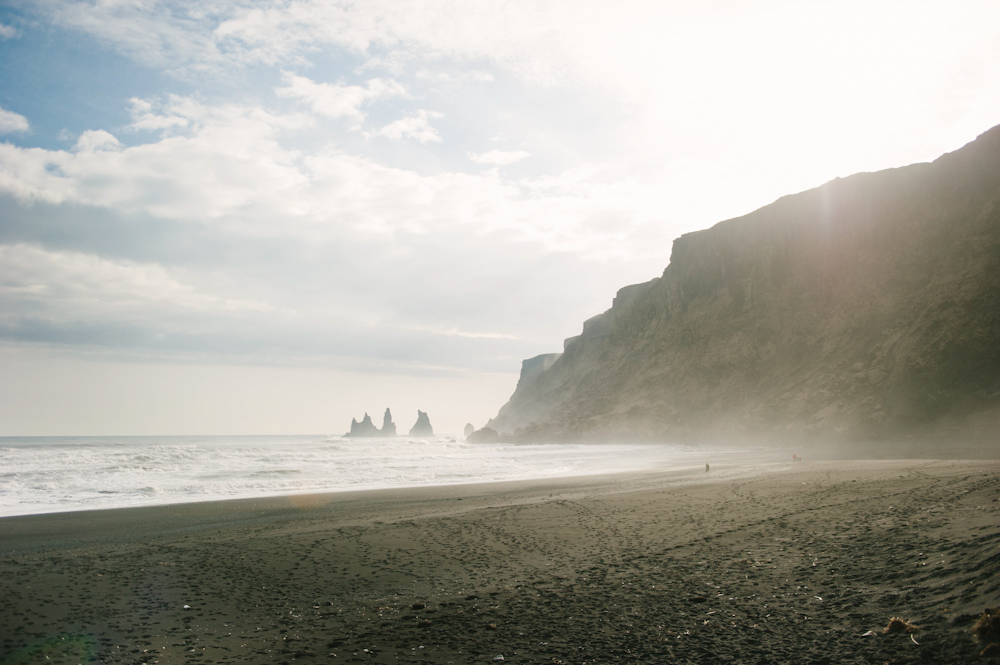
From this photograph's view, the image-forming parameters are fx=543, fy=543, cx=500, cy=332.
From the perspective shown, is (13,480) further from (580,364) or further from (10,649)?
(580,364)

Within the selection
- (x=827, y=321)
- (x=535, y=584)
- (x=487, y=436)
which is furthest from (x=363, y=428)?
(x=535, y=584)

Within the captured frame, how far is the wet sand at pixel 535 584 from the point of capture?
208 inches

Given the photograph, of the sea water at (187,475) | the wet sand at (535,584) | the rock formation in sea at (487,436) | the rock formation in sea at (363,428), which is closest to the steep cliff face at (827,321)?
the rock formation in sea at (487,436)

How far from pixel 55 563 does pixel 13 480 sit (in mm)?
17377

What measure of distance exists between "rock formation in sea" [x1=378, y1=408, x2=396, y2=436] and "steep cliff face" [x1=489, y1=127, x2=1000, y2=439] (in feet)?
396

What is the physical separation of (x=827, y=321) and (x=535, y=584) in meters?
63.4

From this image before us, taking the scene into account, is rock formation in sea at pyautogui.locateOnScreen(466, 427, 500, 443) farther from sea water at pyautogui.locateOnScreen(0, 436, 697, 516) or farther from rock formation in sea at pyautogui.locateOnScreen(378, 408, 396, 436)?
rock formation in sea at pyautogui.locateOnScreen(378, 408, 396, 436)

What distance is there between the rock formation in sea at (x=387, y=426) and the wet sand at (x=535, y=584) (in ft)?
616

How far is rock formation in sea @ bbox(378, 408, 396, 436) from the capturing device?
19600 cm

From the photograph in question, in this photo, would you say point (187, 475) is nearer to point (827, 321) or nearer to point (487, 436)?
point (827, 321)

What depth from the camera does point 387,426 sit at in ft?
647

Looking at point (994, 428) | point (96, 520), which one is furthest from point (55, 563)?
point (994, 428)

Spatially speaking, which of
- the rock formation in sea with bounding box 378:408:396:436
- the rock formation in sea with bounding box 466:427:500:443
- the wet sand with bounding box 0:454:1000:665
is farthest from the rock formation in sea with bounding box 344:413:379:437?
the wet sand with bounding box 0:454:1000:665

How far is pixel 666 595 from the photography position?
6664 millimetres
